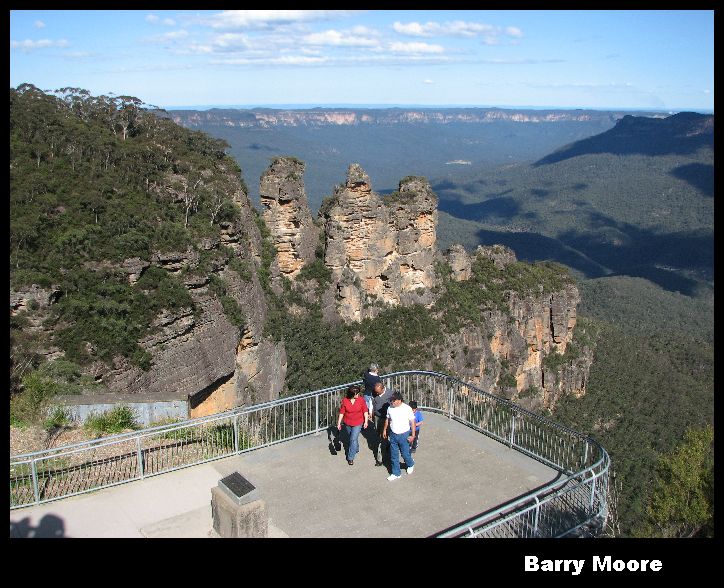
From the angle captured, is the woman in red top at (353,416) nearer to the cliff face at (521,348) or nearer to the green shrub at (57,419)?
the green shrub at (57,419)

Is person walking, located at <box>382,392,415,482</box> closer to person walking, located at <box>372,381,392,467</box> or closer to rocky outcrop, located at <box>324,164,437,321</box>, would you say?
person walking, located at <box>372,381,392,467</box>

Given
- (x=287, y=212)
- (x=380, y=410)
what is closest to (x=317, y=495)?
(x=380, y=410)

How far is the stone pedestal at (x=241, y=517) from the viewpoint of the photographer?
10570mm

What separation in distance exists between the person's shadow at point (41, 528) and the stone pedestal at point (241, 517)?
2679 mm

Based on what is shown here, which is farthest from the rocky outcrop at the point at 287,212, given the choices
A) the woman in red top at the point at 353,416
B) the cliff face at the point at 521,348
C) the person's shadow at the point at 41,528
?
the person's shadow at the point at 41,528

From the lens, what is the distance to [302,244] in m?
37.9

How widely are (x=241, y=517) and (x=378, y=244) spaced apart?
30.4 meters

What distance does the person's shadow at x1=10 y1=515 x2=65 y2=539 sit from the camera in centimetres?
1084

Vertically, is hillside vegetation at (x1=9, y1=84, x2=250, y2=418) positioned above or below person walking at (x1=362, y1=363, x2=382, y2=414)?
above

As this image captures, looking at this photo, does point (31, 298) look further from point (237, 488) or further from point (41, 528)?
point (237, 488)

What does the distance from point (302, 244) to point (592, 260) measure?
137 metres

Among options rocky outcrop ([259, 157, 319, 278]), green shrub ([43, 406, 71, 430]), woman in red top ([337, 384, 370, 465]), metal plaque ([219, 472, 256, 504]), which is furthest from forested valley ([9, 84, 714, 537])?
woman in red top ([337, 384, 370, 465])
